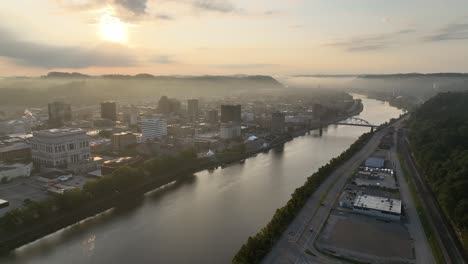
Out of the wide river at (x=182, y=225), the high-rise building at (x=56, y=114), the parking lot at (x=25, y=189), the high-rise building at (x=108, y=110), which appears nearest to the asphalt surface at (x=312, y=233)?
the wide river at (x=182, y=225)

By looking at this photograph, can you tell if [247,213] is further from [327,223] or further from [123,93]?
[123,93]

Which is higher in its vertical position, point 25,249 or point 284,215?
point 284,215

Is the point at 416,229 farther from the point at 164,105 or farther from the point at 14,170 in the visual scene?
the point at 164,105

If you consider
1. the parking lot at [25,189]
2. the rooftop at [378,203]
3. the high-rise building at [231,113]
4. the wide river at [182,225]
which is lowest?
the wide river at [182,225]

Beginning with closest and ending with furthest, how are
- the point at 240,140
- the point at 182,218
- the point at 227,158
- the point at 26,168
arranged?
the point at 182,218 → the point at 26,168 → the point at 227,158 → the point at 240,140

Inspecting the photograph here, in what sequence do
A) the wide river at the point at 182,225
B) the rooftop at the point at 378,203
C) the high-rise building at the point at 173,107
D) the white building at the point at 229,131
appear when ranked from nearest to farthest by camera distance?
the wide river at the point at 182,225 → the rooftop at the point at 378,203 → the white building at the point at 229,131 → the high-rise building at the point at 173,107

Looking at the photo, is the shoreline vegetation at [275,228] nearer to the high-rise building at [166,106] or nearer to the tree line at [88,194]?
the tree line at [88,194]

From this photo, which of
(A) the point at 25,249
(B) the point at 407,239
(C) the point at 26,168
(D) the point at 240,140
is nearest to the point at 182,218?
(A) the point at 25,249

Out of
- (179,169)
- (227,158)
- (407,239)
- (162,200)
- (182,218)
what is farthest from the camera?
(227,158)
